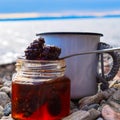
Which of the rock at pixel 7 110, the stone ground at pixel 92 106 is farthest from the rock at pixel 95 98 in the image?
the rock at pixel 7 110

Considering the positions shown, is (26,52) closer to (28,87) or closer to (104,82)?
(28,87)

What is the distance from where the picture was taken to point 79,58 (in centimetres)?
91

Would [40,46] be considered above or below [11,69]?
above

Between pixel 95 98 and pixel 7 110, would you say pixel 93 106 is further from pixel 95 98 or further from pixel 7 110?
pixel 7 110

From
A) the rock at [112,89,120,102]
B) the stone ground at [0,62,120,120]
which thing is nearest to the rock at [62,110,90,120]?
the stone ground at [0,62,120,120]

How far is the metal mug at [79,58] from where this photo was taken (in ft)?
2.95

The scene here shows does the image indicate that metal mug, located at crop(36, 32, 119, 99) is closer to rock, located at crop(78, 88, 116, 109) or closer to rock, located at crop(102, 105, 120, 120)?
rock, located at crop(78, 88, 116, 109)

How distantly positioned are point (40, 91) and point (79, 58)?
0.62 feet

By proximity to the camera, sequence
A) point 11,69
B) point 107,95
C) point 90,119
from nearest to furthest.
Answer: point 90,119 < point 107,95 < point 11,69

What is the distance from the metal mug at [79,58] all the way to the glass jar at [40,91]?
0.11m

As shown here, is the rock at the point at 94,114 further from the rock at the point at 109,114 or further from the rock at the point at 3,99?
the rock at the point at 3,99

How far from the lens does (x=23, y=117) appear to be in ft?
2.53

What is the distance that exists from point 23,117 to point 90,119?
0.14m

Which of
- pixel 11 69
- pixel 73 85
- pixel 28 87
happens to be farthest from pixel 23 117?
pixel 11 69
